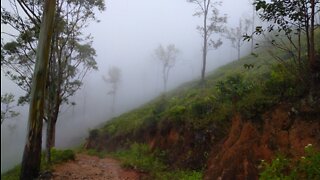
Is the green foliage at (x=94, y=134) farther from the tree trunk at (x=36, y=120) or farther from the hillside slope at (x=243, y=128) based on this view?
the tree trunk at (x=36, y=120)

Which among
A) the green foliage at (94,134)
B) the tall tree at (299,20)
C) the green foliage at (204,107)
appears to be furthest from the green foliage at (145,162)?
the green foliage at (94,134)

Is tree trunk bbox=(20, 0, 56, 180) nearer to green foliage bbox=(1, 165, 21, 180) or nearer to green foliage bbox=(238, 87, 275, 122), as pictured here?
green foliage bbox=(1, 165, 21, 180)

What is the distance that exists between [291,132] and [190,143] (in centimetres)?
548

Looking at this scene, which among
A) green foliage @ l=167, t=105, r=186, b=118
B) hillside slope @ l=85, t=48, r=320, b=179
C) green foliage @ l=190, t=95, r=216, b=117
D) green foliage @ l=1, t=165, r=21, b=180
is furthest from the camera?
green foliage @ l=167, t=105, r=186, b=118

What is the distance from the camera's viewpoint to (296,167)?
7.05 m

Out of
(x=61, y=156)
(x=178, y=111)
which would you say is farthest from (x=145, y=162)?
(x=61, y=156)

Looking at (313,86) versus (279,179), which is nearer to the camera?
(279,179)

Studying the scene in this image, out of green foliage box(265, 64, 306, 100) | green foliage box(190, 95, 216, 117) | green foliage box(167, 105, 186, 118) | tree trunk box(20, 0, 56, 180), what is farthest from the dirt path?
green foliage box(265, 64, 306, 100)

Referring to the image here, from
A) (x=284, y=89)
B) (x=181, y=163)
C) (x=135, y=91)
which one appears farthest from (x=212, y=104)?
(x=135, y=91)

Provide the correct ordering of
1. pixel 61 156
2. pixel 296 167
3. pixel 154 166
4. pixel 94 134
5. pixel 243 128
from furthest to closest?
pixel 94 134 < pixel 61 156 < pixel 154 166 < pixel 243 128 < pixel 296 167

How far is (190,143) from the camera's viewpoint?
529 inches

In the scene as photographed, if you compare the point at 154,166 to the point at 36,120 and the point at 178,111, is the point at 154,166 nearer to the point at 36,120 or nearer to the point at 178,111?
the point at 178,111

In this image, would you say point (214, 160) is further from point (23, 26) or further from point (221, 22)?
point (221, 22)

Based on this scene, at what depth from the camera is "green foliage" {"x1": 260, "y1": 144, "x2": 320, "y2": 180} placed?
21.0 ft
